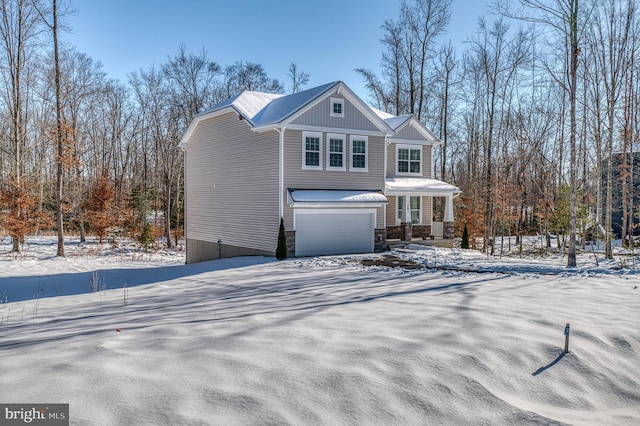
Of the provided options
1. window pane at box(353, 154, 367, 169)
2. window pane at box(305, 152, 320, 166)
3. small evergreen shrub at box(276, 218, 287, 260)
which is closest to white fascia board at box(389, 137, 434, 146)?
window pane at box(353, 154, 367, 169)

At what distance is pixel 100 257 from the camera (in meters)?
24.1

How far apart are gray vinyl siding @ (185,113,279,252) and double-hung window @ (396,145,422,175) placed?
25.6 feet

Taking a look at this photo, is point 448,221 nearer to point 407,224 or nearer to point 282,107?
point 407,224

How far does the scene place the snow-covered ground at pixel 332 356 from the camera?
13.0 feet

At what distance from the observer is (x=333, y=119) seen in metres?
17.9

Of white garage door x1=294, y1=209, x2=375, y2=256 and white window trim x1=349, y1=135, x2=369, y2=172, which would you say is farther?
white window trim x1=349, y1=135, x2=369, y2=172

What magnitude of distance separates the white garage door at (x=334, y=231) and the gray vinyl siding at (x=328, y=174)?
19.8 inches

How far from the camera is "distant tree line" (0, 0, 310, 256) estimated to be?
22281 millimetres

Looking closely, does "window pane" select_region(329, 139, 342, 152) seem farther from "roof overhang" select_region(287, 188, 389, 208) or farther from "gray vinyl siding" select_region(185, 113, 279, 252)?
"gray vinyl siding" select_region(185, 113, 279, 252)

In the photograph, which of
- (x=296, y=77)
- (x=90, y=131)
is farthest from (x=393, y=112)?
(x=90, y=131)

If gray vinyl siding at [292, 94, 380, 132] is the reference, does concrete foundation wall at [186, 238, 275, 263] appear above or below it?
below

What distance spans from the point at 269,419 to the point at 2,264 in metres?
19.5

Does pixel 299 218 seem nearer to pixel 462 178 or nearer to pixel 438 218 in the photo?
pixel 438 218

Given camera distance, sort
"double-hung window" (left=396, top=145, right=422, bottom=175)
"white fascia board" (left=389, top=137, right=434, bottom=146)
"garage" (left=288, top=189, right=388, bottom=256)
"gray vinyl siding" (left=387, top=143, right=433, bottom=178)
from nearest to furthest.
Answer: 1. "garage" (left=288, top=189, right=388, bottom=256)
2. "white fascia board" (left=389, top=137, right=434, bottom=146)
3. "gray vinyl siding" (left=387, top=143, right=433, bottom=178)
4. "double-hung window" (left=396, top=145, right=422, bottom=175)
